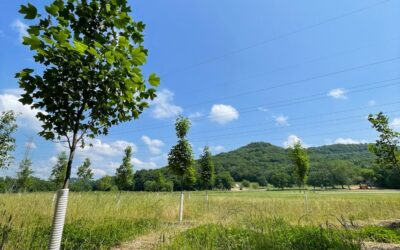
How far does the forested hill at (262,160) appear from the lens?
10544 cm

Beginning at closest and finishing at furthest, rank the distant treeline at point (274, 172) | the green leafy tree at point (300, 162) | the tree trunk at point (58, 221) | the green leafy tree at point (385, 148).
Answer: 1. the tree trunk at point (58, 221)
2. the green leafy tree at point (385, 148)
3. the green leafy tree at point (300, 162)
4. the distant treeline at point (274, 172)

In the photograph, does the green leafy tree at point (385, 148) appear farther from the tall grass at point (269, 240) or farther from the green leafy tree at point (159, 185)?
the green leafy tree at point (159, 185)

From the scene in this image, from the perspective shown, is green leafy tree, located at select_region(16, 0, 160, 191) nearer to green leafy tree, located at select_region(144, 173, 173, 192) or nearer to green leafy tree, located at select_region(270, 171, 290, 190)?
green leafy tree, located at select_region(144, 173, 173, 192)

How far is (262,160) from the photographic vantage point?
11800 cm

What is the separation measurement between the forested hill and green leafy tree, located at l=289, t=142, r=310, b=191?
74384mm

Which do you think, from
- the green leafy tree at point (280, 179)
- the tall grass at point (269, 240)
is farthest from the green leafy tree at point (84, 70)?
the green leafy tree at point (280, 179)

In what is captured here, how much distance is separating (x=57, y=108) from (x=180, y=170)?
1059 centimetres

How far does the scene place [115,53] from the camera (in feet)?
7.45

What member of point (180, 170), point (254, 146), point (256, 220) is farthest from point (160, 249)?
point (254, 146)

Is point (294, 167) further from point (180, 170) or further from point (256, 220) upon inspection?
point (256, 220)

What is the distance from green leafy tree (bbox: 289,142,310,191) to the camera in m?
18.8

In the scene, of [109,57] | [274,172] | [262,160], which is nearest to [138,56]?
[109,57]

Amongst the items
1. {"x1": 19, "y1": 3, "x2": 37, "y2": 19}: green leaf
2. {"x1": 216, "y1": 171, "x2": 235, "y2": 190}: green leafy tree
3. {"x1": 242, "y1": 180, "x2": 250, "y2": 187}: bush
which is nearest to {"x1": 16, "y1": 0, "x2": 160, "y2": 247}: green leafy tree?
{"x1": 19, "y1": 3, "x2": 37, "y2": 19}: green leaf

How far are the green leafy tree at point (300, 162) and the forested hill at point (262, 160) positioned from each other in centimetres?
7438
